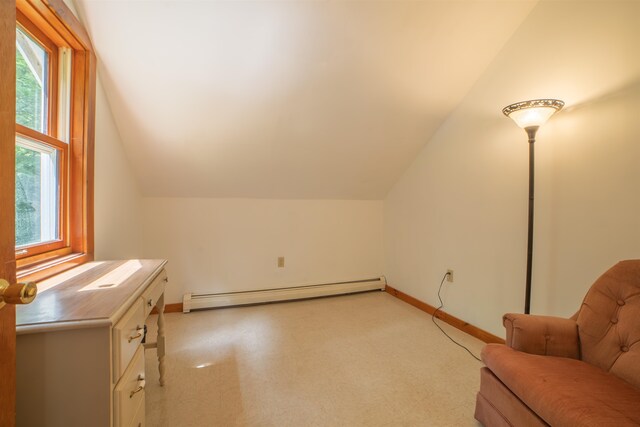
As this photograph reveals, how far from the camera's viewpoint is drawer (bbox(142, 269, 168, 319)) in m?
1.09

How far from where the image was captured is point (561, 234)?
169 centimetres

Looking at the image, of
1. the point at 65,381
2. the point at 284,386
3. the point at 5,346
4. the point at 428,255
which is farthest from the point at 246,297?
the point at 5,346

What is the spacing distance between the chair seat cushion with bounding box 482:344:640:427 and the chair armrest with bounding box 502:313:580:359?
0.13 ft

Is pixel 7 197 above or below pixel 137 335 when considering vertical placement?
above

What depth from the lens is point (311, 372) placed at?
5.62ft

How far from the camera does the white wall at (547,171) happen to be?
57.1 inches

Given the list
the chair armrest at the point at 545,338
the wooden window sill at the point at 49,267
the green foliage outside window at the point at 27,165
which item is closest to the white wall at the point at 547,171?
the chair armrest at the point at 545,338

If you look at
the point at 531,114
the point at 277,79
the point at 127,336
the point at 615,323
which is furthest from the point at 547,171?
the point at 127,336

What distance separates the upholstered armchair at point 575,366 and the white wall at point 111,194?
227 centimetres

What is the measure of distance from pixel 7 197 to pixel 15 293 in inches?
8.8

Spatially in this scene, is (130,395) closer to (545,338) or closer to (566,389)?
(566,389)

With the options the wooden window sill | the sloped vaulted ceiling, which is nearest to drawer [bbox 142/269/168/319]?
the wooden window sill

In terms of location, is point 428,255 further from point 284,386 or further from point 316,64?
point 316,64

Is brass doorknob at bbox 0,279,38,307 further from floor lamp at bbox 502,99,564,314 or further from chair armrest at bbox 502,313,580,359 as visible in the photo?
floor lamp at bbox 502,99,564,314
